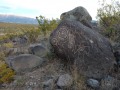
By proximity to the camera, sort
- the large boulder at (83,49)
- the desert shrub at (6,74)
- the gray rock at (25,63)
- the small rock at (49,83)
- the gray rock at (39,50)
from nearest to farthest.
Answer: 1. the small rock at (49,83)
2. the large boulder at (83,49)
3. the desert shrub at (6,74)
4. the gray rock at (25,63)
5. the gray rock at (39,50)

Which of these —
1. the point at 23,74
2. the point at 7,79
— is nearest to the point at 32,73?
the point at 23,74

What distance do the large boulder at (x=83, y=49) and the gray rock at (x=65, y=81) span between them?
21.2 inches

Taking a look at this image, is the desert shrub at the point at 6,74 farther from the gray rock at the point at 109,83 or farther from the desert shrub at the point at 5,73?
the gray rock at the point at 109,83

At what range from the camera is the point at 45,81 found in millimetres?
7965

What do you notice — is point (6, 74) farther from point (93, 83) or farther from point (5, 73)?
point (93, 83)

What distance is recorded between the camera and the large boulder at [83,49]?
7.96m

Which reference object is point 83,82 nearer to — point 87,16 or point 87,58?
point 87,58

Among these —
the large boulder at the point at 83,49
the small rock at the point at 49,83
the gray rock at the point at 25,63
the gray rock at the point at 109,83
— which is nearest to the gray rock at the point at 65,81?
the small rock at the point at 49,83

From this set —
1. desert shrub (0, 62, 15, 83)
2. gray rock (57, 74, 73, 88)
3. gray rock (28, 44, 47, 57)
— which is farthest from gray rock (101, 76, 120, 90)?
desert shrub (0, 62, 15, 83)

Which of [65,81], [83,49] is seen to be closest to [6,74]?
[65,81]

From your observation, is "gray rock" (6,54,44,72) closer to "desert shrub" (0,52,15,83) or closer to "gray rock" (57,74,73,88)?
"desert shrub" (0,52,15,83)

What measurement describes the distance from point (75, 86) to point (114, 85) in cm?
121

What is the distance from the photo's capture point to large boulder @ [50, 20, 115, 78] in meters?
7.96

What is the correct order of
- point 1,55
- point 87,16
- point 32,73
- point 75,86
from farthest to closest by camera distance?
point 87,16 < point 1,55 < point 32,73 < point 75,86
